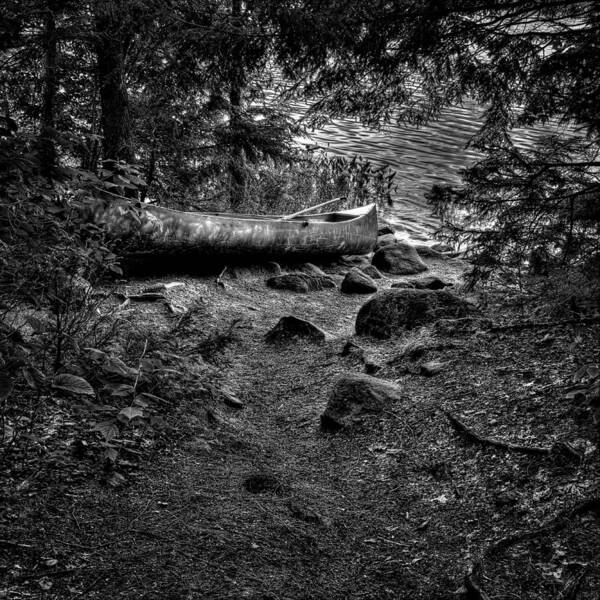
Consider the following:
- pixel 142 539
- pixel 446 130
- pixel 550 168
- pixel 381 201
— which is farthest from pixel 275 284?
pixel 446 130

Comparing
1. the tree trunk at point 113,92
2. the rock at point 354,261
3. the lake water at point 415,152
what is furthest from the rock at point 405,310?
the lake water at point 415,152

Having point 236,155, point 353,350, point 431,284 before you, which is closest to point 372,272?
point 431,284

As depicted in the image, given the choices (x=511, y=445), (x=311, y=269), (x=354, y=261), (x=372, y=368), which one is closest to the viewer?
(x=511, y=445)

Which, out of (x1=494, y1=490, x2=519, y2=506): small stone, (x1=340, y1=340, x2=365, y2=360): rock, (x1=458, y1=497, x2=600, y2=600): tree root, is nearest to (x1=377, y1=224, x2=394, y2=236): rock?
(x1=340, y1=340, x2=365, y2=360): rock

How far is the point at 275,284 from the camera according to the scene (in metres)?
9.45

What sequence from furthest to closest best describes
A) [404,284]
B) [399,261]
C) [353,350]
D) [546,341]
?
[399,261] < [404,284] < [353,350] < [546,341]

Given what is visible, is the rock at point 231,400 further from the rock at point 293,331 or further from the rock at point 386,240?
the rock at point 386,240

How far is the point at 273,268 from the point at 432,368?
5.03m

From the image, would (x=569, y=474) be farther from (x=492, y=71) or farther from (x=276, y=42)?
(x=276, y=42)

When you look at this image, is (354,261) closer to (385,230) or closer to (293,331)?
(385,230)

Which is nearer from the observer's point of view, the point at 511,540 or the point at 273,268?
the point at 511,540

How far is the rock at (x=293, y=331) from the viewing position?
717cm

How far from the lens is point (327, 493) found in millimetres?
4188

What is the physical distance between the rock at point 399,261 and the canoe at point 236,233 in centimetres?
42
